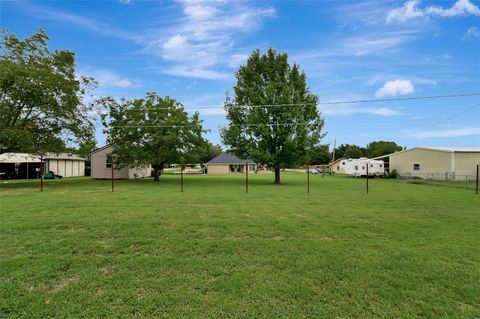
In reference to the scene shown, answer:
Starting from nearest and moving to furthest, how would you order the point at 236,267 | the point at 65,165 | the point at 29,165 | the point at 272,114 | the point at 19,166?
the point at 236,267 → the point at 272,114 → the point at 19,166 → the point at 29,165 → the point at 65,165

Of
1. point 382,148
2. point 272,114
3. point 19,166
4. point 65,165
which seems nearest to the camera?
point 272,114

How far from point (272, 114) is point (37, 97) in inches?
623

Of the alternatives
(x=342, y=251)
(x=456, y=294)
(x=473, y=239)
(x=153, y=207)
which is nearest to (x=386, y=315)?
(x=456, y=294)

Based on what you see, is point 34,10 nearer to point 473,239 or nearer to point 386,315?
point 386,315

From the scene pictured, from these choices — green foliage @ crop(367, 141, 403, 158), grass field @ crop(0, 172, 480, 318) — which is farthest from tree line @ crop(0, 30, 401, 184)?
green foliage @ crop(367, 141, 403, 158)

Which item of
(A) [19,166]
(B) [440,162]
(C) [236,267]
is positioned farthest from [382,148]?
(C) [236,267]

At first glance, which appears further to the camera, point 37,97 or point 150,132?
point 150,132

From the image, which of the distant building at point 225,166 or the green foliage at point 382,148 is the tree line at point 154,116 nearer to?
the distant building at point 225,166

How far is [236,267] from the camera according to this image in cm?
465

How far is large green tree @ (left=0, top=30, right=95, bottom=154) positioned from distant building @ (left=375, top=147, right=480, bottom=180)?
33.6 m

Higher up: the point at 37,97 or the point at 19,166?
the point at 37,97

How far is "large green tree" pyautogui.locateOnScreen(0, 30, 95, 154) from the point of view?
18062 millimetres

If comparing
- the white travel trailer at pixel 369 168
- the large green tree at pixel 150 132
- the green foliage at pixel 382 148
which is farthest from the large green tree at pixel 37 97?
the green foliage at pixel 382 148

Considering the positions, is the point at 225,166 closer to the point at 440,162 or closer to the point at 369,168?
the point at 369,168
